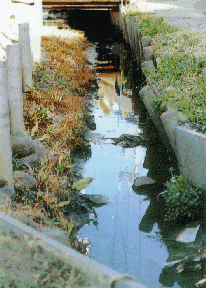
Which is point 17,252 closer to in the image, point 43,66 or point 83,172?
point 83,172

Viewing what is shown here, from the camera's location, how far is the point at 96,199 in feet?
14.9

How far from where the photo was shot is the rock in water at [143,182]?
4.84 meters

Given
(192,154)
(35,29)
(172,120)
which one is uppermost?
(35,29)

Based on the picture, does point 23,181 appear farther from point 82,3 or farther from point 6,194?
point 82,3

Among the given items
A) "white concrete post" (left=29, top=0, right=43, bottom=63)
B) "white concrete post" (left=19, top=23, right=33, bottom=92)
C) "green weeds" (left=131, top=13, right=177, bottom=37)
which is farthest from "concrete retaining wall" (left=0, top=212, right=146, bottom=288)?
"green weeds" (left=131, top=13, right=177, bottom=37)

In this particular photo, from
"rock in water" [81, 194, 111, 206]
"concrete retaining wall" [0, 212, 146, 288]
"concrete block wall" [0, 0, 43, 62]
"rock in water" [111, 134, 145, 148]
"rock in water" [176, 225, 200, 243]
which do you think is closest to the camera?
"concrete retaining wall" [0, 212, 146, 288]

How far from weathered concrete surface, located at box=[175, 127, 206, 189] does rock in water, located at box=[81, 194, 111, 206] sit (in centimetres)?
97

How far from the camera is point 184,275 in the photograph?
130 inches

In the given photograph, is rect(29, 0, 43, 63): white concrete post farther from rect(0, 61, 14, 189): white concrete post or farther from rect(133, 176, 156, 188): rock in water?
rect(0, 61, 14, 189): white concrete post

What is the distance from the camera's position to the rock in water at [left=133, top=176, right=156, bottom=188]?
4.84 metres

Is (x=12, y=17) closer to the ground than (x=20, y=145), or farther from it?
farther from it

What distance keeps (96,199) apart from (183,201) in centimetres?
111

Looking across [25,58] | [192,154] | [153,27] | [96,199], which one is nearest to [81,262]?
[192,154]

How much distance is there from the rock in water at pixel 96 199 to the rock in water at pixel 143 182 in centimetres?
49
